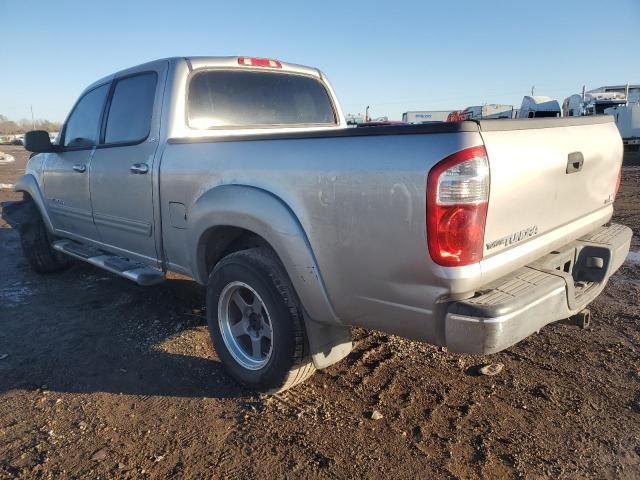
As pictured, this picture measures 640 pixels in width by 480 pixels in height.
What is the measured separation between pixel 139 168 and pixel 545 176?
8.77 feet

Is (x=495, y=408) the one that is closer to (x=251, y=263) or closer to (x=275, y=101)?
(x=251, y=263)

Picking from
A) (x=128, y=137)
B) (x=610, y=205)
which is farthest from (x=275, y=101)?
(x=610, y=205)

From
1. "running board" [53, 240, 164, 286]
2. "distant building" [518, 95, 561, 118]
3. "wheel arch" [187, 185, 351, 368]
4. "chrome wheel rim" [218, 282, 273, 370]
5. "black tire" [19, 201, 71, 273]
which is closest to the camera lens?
"wheel arch" [187, 185, 351, 368]

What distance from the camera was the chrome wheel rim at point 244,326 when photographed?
3.07m

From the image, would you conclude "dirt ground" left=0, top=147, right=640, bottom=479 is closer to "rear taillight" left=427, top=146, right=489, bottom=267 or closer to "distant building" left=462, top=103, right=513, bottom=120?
"rear taillight" left=427, top=146, right=489, bottom=267

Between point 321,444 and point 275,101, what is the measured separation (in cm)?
276

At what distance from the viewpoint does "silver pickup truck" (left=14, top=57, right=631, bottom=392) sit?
2.11 m

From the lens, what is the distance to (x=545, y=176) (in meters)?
2.44

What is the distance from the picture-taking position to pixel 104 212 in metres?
4.16

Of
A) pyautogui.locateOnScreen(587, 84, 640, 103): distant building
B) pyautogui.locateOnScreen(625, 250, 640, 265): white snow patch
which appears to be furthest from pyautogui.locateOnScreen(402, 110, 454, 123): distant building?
pyautogui.locateOnScreen(625, 250, 640, 265): white snow patch

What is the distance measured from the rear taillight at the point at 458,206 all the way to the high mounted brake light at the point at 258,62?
255cm

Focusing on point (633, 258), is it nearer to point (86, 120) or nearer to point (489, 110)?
point (86, 120)

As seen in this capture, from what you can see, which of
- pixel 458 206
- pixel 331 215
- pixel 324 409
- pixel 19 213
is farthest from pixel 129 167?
pixel 19 213

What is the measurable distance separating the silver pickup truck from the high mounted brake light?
0.9 inches
